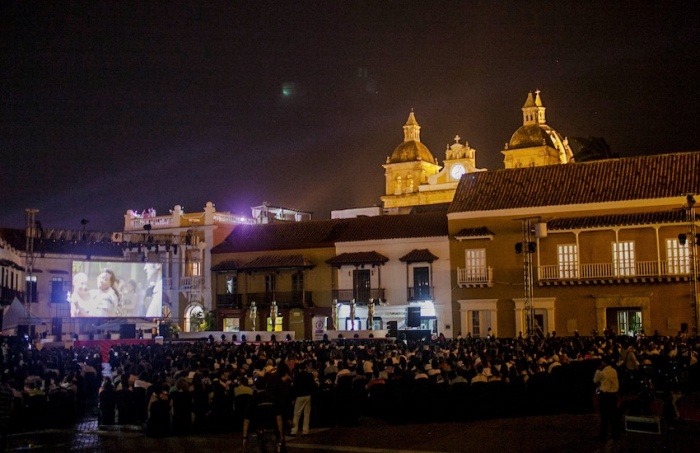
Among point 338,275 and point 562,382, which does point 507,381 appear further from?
point 338,275

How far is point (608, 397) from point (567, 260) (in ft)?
88.9

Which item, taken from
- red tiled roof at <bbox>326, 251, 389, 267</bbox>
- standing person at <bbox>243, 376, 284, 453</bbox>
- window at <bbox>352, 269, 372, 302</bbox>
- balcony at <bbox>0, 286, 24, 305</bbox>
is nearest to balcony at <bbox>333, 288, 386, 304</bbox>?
window at <bbox>352, 269, 372, 302</bbox>

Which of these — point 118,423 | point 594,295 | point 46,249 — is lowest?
point 118,423

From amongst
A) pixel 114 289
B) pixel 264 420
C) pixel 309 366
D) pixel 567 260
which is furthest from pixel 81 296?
pixel 264 420

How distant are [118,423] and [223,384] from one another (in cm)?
279

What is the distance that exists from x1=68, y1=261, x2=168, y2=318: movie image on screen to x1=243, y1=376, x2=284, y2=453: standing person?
35.6m

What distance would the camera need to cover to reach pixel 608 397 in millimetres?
15344

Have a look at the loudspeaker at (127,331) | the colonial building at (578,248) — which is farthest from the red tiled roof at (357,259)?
the loudspeaker at (127,331)

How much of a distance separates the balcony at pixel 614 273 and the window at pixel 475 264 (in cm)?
295

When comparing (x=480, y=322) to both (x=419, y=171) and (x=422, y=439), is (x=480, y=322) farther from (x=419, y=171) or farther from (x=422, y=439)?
(x=419, y=171)

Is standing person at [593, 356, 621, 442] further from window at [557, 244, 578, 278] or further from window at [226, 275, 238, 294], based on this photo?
window at [226, 275, 238, 294]

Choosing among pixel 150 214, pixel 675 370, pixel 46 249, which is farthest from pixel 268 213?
pixel 675 370

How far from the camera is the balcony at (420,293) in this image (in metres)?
46.2

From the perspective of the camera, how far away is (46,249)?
2132 inches
